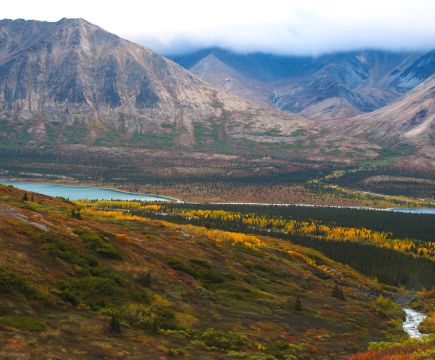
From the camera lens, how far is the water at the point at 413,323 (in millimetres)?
74844

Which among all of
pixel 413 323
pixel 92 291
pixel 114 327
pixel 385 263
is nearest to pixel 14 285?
pixel 92 291

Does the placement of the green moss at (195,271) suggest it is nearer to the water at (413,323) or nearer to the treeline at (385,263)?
the water at (413,323)

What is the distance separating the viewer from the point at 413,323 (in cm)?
8838

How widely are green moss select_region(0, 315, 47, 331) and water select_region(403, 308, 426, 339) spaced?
52.4 meters

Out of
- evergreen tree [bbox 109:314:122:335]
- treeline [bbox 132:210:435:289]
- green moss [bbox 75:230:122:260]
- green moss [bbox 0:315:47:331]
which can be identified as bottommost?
treeline [bbox 132:210:435:289]

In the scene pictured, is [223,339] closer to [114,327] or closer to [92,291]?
[114,327]

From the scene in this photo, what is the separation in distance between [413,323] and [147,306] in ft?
182

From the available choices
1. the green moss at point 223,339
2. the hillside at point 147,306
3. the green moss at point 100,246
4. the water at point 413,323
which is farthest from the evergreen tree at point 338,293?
the green moss at point 223,339

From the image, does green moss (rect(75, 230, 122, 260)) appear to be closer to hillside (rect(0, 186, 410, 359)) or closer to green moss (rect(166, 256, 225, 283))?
hillside (rect(0, 186, 410, 359))

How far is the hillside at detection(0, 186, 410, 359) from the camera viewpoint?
40.8 metres

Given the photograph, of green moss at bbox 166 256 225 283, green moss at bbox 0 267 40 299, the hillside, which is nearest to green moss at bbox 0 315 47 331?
the hillside

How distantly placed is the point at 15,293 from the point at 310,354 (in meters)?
30.0

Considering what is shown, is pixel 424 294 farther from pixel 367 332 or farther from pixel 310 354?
pixel 310 354

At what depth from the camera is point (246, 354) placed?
45719 millimetres
